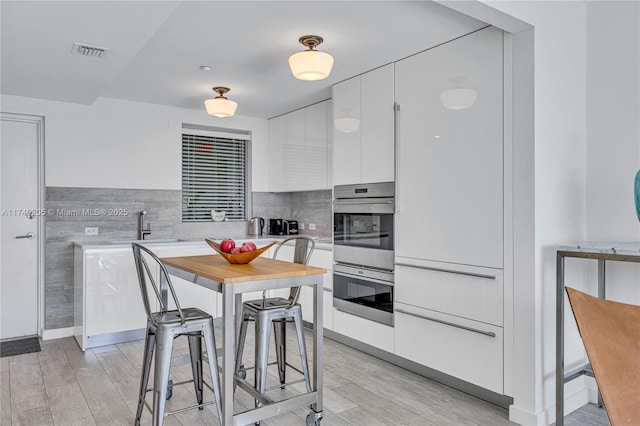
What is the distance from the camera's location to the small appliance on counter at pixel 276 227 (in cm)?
546

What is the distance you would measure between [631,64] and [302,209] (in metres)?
3.70

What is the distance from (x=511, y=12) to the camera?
236cm

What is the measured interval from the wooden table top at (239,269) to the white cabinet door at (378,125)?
1.29m

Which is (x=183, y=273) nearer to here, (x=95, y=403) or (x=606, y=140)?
(x=95, y=403)

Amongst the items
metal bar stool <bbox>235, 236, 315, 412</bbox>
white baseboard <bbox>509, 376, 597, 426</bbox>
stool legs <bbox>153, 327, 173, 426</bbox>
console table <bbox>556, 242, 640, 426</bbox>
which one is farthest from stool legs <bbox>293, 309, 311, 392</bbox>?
console table <bbox>556, 242, 640, 426</bbox>

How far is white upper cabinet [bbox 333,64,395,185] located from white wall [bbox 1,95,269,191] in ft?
6.34

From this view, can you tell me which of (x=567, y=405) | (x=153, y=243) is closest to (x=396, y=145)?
(x=567, y=405)

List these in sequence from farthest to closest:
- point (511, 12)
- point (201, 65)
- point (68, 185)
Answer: point (68, 185)
point (201, 65)
point (511, 12)

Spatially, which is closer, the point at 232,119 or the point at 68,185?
the point at 68,185

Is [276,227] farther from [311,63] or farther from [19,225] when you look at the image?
[311,63]

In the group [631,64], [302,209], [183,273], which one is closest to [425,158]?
[631,64]

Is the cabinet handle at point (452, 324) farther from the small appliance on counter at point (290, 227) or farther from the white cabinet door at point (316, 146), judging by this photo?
the small appliance on counter at point (290, 227)

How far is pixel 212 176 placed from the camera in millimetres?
5355

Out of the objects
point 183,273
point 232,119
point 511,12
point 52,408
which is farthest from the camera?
point 232,119
